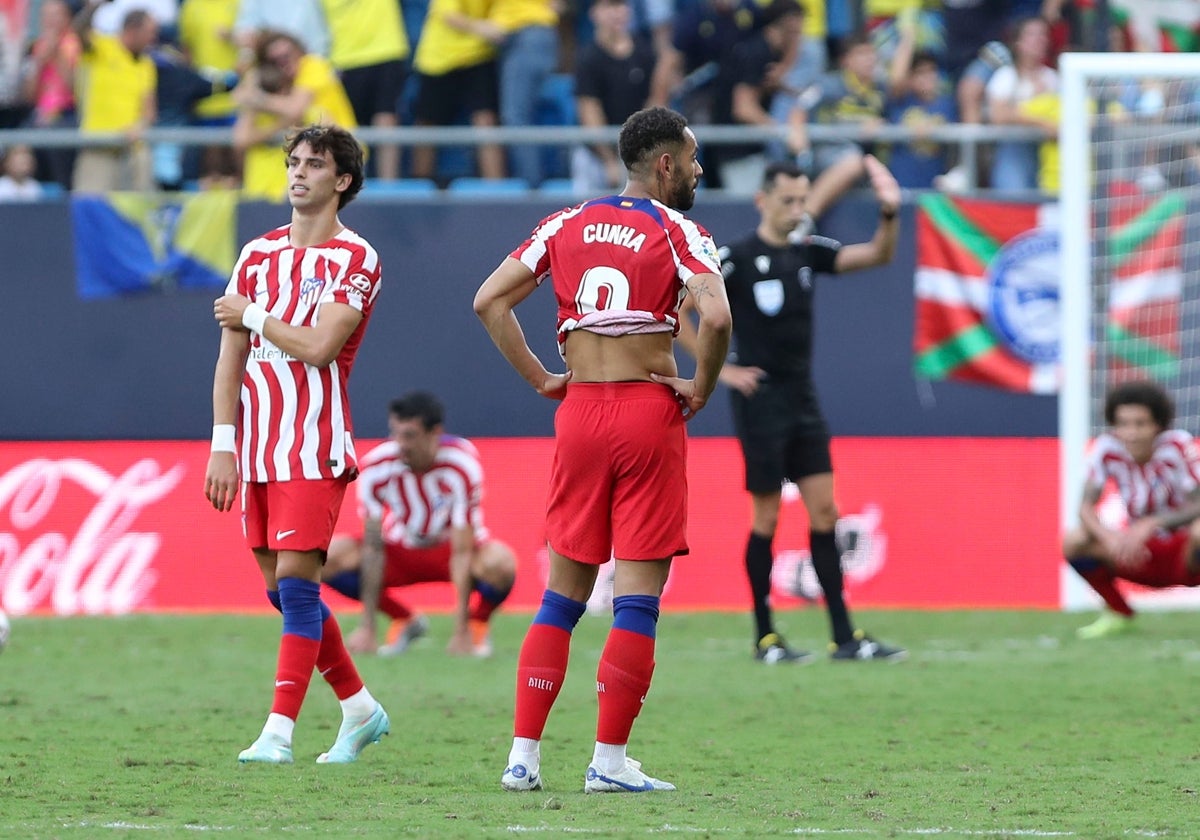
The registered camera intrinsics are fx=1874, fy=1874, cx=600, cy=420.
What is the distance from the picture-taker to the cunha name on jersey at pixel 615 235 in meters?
5.40

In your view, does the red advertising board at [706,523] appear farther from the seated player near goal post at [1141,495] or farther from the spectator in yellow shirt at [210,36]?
the spectator in yellow shirt at [210,36]

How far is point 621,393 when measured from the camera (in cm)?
542

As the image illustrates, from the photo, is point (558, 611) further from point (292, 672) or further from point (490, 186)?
point (490, 186)

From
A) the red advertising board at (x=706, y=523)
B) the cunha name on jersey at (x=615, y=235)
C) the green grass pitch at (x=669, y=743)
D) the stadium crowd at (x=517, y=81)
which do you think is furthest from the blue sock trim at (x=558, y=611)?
the stadium crowd at (x=517, y=81)

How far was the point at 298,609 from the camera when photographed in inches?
233

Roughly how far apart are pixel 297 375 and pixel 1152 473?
5737mm

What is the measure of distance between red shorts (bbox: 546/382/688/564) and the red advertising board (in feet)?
21.6

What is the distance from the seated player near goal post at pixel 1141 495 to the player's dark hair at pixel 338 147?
525 cm

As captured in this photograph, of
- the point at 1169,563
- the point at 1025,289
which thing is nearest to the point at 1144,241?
the point at 1025,289

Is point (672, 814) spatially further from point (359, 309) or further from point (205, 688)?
point (205, 688)

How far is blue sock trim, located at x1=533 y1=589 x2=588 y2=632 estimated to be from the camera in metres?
5.46

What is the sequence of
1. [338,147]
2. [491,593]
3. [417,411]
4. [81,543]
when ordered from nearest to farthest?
[338,147], [417,411], [491,593], [81,543]

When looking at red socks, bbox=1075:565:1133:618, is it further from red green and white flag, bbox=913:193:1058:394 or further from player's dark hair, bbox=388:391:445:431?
player's dark hair, bbox=388:391:445:431

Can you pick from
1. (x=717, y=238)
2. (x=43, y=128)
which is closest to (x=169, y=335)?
(x=43, y=128)
